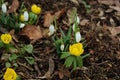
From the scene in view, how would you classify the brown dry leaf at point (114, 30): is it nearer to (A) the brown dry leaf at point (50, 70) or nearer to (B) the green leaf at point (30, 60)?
(A) the brown dry leaf at point (50, 70)

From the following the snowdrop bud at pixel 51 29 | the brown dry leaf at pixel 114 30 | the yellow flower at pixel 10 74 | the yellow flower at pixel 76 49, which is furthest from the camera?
the brown dry leaf at pixel 114 30

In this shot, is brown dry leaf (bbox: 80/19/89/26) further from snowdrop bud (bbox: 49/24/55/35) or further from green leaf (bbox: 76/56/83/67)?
green leaf (bbox: 76/56/83/67)

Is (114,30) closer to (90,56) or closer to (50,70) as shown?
(90,56)

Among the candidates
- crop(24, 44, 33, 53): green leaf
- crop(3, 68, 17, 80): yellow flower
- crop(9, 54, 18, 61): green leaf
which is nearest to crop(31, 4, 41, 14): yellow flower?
crop(24, 44, 33, 53): green leaf

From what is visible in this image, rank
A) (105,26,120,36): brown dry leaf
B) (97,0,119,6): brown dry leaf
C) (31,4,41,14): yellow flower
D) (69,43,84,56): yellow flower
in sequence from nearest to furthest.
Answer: (69,43,84,56): yellow flower → (31,4,41,14): yellow flower → (105,26,120,36): brown dry leaf → (97,0,119,6): brown dry leaf

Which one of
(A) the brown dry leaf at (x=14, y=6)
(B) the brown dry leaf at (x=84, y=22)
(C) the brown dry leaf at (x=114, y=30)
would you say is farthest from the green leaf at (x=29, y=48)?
(C) the brown dry leaf at (x=114, y=30)
